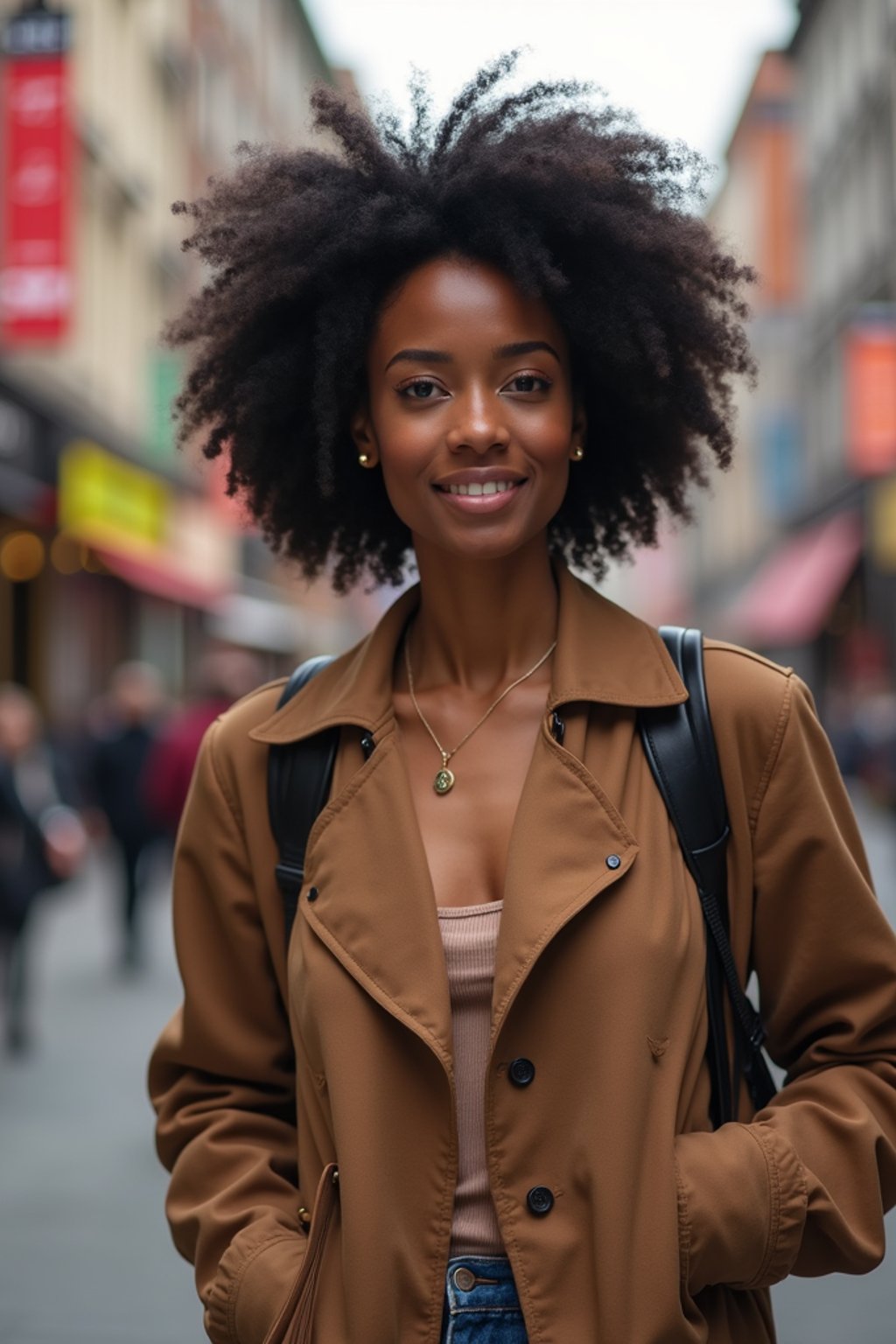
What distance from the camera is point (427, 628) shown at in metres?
2.48

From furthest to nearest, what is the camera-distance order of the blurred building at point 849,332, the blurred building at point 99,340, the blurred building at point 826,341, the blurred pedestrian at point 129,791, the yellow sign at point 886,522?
the blurred building at point 826,341 → the yellow sign at point 886,522 → the blurred building at point 849,332 → the blurred building at point 99,340 → the blurred pedestrian at point 129,791

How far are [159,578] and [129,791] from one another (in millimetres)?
10685

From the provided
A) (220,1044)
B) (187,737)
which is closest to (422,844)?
(220,1044)

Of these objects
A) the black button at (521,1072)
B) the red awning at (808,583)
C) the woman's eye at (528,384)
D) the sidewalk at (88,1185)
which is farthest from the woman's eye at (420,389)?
the red awning at (808,583)

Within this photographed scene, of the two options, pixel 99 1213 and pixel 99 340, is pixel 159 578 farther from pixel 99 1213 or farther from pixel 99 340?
pixel 99 1213

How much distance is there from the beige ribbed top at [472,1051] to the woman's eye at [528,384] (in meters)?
0.68

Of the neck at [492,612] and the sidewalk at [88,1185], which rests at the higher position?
the neck at [492,612]

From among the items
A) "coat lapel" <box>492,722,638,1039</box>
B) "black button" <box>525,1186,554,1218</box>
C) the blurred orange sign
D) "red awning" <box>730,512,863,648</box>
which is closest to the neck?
"coat lapel" <box>492,722,638,1039</box>

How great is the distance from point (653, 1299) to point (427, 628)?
1001mm

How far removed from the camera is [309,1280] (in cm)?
202

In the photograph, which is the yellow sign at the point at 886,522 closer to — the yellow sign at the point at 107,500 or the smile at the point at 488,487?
the yellow sign at the point at 107,500

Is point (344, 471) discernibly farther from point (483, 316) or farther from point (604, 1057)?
point (604, 1057)

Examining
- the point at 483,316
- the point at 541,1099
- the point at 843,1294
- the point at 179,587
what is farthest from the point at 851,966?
the point at 179,587

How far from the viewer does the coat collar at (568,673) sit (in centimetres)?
219
